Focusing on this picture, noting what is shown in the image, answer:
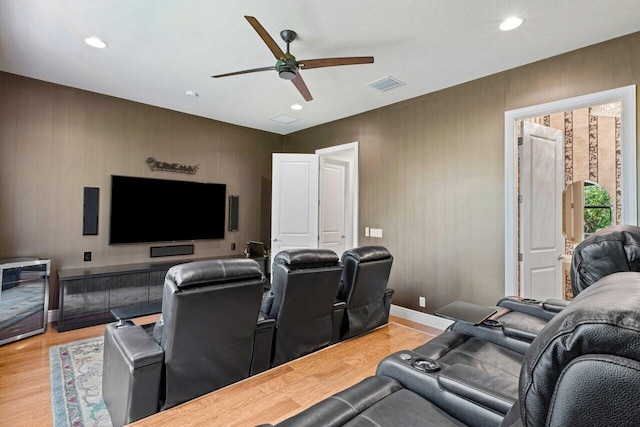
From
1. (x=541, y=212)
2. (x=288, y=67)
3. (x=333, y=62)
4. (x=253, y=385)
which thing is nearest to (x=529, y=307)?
(x=541, y=212)

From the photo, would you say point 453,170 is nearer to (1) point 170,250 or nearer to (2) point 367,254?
(2) point 367,254

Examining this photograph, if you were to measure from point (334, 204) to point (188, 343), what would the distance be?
4.55 metres

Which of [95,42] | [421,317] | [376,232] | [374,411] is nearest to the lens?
[374,411]

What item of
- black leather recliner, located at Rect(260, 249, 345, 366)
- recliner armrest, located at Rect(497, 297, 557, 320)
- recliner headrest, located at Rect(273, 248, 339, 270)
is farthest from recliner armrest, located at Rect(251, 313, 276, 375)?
recliner armrest, located at Rect(497, 297, 557, 320)

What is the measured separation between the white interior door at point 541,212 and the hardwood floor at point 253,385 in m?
1.60

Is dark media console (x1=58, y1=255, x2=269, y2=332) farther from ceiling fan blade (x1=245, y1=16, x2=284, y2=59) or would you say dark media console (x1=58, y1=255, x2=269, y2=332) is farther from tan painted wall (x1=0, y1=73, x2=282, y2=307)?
ceiling fan blade (x1=245, y1=16, x2=284, y2=59)

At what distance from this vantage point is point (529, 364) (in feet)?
1.95

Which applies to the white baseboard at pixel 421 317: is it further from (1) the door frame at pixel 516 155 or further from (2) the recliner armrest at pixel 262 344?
(2) the recliner armrest at pixel 262 344

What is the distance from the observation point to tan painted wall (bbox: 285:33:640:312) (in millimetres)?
3141

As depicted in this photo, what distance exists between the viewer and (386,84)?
3.93 m

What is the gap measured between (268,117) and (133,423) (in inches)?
182

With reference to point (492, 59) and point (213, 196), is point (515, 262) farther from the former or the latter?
point (213, 196)

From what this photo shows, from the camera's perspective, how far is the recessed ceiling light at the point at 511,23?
2.62 meters

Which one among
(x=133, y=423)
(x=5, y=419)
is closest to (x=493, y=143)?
(x=133, y=423)
